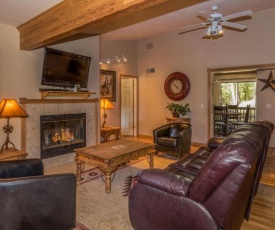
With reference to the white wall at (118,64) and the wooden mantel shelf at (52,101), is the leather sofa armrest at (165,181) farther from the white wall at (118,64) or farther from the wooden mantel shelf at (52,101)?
the white wall at (118,64)

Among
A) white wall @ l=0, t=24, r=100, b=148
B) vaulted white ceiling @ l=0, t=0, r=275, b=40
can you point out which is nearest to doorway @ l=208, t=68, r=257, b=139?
vaulted white ceiling @ l=0, t=0, r=275, b=40

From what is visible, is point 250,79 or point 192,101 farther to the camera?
point 250,79

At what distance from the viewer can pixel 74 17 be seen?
2.73m

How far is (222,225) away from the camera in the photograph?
1625 mm

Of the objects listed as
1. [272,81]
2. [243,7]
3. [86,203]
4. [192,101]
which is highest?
[243,7]

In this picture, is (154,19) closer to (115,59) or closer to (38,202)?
(115,59)

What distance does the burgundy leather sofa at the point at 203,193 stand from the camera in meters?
1.50

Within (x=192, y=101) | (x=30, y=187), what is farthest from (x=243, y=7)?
(x=30, y=187)

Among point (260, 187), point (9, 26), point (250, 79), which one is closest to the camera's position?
point (260, 187)

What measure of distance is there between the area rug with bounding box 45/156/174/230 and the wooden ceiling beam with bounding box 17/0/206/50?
2.22 meters

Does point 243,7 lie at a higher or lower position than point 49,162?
higher

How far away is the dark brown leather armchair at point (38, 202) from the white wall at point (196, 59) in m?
5.27

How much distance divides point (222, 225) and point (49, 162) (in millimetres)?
3699

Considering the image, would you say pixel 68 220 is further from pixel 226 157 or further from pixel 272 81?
pixel 272 81
